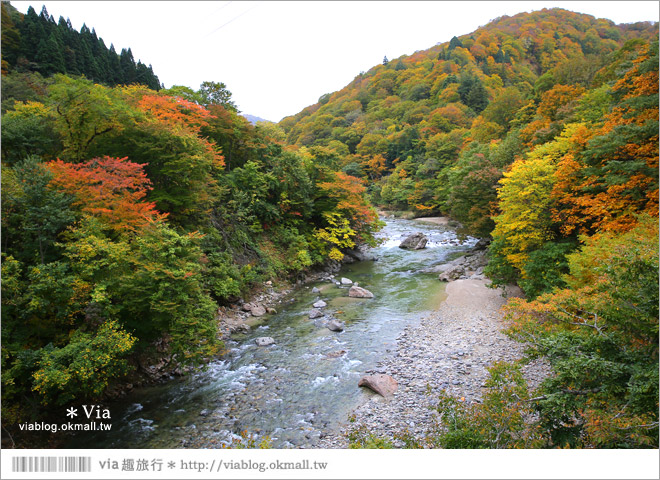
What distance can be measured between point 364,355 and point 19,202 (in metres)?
11.0

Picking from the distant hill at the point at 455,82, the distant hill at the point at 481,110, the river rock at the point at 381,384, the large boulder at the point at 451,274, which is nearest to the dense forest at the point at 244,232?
the distant hill at the point at 481,110

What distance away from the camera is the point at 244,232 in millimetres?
18750

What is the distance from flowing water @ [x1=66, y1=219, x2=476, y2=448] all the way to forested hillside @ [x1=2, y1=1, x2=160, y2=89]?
23.8m

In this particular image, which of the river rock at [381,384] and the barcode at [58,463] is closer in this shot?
the barcode at [58,463]

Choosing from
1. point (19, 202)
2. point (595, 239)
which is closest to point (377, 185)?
point (595, 239)

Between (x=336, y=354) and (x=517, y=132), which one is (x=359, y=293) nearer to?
(x=336, y=354)

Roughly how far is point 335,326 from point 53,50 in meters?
30.8

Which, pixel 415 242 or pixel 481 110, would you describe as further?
pixel 481 110

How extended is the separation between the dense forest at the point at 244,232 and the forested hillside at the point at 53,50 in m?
0.19

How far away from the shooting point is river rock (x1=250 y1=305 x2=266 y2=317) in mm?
15211

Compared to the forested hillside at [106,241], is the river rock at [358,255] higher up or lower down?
lower down

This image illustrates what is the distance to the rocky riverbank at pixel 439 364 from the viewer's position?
25.1ft

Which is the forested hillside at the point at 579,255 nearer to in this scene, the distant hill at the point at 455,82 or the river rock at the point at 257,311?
the river rock at the point at 257,311

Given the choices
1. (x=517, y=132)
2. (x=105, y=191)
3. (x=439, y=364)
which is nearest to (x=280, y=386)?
(x=439, y=364)
